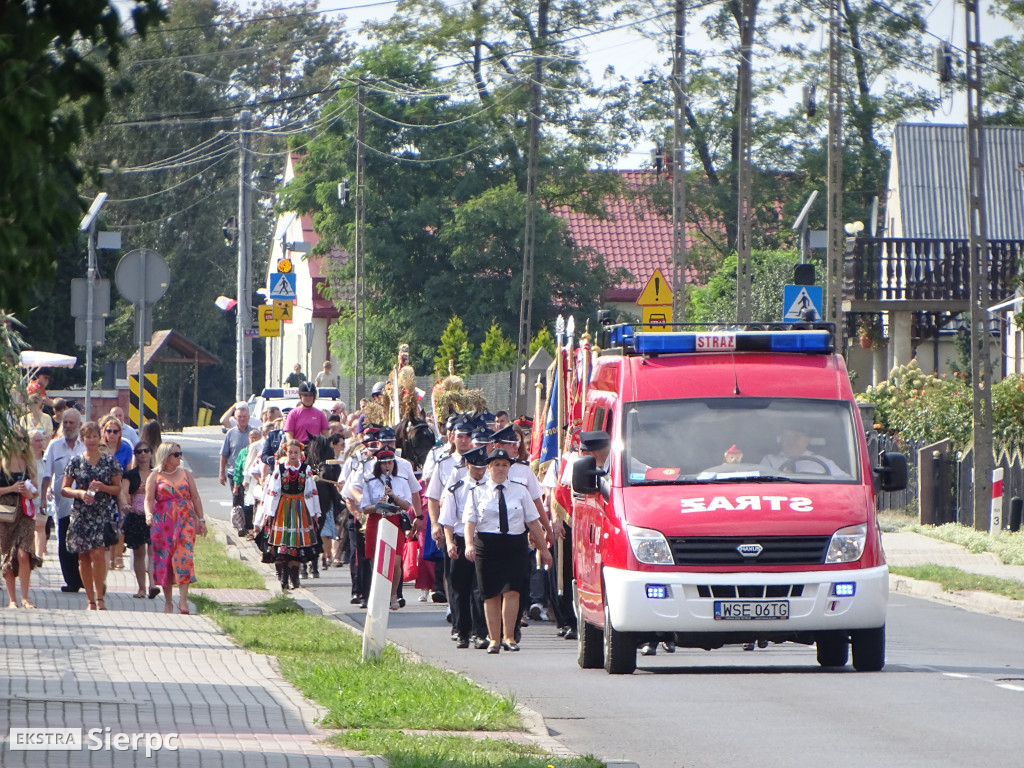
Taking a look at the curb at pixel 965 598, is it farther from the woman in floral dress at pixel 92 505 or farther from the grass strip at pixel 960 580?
the woman in floral dress at pixel 92 505

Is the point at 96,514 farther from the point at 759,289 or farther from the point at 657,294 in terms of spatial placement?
the point at 759,289

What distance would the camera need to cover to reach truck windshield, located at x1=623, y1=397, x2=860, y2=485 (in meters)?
12.9

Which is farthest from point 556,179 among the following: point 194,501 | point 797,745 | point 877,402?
point 797,745

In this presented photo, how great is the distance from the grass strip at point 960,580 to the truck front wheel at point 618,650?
795 cm

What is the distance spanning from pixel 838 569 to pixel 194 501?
7.30 metres

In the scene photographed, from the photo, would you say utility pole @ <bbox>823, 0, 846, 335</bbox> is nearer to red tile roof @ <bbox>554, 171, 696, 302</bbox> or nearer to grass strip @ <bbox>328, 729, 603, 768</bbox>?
grass strip @ <bbox>328, 729, 603, 768</bbox>

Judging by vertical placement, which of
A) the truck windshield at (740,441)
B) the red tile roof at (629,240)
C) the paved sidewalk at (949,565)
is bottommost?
the paved sidewalk at (949,565)

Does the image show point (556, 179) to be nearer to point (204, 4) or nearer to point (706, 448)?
point (204, 4)

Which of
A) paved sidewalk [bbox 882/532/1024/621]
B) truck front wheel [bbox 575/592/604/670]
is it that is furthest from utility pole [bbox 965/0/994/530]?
truck front wheel [bbox 575/592/604/670]

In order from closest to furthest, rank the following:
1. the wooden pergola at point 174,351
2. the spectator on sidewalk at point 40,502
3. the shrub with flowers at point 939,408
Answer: the spectator on sidewalk at point 40,502
the shrub with flowers at point 939,408
the wooden pergola at point 174,351

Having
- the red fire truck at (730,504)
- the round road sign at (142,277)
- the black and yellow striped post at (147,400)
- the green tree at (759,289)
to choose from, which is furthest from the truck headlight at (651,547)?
the green tree at (759,289)

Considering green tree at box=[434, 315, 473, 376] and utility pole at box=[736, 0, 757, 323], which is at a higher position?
utility pole at box=[736, 0, 757, 323]

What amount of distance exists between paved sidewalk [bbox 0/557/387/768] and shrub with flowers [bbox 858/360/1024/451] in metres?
18.2

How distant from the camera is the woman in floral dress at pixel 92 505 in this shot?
679 inches
